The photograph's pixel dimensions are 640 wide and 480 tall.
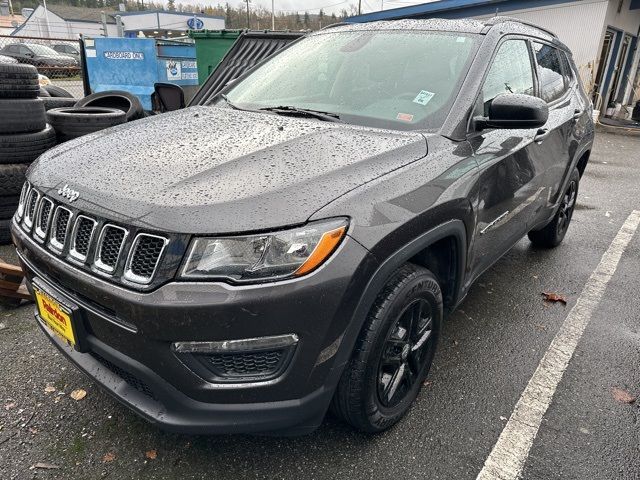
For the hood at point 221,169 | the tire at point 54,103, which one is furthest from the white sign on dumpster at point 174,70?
the hood at point 221,169

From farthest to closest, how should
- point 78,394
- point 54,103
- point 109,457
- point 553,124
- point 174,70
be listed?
point 174,70
point 54,103
point 553,124
point 78,394
point 109,457

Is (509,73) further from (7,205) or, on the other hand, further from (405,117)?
(7,205)

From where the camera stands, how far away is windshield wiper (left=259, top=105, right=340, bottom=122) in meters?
2.50

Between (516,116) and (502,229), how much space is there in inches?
30.2

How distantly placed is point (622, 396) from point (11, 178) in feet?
14.9

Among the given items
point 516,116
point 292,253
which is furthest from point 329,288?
point 516,116

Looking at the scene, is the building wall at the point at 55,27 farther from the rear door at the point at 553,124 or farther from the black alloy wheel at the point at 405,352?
the black alloy wheel at the point at 405,352

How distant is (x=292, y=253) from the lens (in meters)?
1.61

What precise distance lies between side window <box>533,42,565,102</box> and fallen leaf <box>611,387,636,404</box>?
1977 millimetres

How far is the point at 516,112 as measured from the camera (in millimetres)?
2330

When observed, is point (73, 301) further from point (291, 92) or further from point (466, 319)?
point (466, 319)

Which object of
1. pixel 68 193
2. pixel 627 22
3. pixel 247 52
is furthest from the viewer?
pixel 627 22

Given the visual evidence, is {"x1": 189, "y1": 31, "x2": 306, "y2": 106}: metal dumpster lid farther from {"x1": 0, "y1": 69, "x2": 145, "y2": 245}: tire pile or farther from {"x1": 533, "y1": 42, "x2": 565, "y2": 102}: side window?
{"x1": 533, "y1": 42, "x2": 565, "y2": 102}: side window

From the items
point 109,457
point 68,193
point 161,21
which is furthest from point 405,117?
point 161,21
